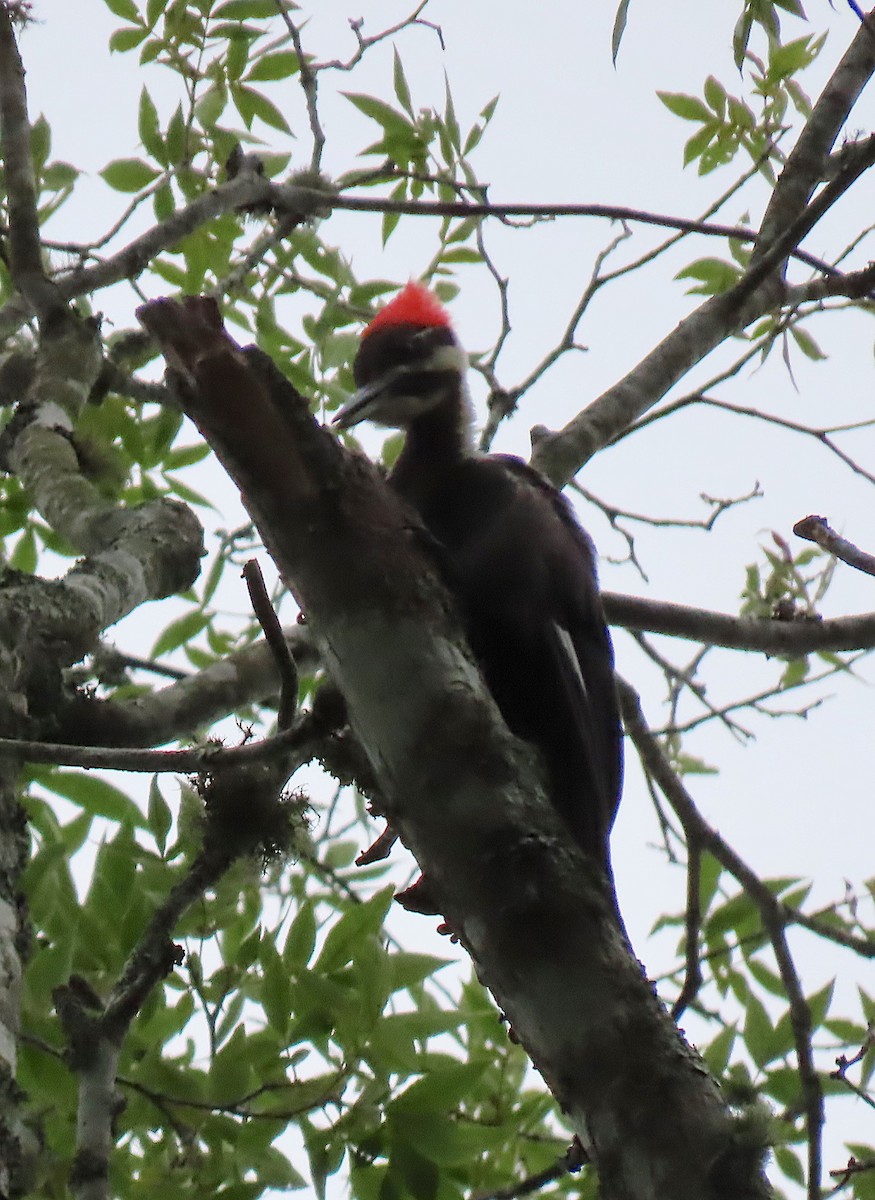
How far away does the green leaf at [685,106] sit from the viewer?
3.85 m

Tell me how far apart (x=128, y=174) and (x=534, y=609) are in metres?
2.20

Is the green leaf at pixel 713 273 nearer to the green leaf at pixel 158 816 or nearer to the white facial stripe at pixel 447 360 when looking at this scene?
→ the white facial stripe at pixel 447 360

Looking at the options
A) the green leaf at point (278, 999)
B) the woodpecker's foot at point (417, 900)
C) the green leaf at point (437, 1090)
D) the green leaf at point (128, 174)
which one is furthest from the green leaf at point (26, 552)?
the green leaf at point (437, 1090)

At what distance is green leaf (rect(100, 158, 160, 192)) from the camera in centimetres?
397

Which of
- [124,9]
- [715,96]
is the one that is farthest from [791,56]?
[124,9]

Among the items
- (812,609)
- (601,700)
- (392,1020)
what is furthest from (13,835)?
(812,609)

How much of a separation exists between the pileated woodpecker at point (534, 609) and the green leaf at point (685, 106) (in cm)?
136

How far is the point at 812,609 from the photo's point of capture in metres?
3.47

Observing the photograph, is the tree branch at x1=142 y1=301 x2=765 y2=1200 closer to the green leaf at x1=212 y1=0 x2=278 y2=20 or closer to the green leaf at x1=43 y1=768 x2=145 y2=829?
the green leaf at x1=43 y1=768 x2=145 y2=829

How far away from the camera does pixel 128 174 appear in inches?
157

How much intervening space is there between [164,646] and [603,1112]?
2.98 meters

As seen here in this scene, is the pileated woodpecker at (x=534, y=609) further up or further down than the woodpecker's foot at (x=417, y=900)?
→ further up

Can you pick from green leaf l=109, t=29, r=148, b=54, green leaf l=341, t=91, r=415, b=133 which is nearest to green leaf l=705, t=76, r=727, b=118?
green leaf l=341, t=91, r=415, b=133

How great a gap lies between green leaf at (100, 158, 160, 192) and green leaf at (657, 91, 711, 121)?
1.63 metres
